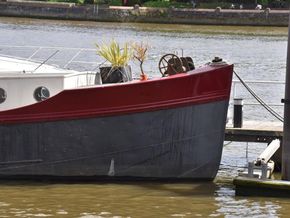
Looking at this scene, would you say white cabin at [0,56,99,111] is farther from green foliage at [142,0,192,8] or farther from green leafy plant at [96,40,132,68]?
green foliage at [142,0,192,8]

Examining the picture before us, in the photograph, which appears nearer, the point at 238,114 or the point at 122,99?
the point at 122,99

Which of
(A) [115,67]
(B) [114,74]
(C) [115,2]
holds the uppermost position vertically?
(C) [115,2]

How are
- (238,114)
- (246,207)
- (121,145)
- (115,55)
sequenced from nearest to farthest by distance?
(246,207) < (121,145) < (115,55) < (238,114)

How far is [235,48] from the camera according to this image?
189ft

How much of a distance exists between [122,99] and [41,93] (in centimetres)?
143

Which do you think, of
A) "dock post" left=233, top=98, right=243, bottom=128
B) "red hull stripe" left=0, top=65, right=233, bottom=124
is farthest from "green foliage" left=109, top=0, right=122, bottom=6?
"red hull stripe" left=0, top=65, right=233, bottom=124

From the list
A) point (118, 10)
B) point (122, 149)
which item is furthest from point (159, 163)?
point (118, 10)

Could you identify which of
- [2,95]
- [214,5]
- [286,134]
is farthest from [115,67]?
[214,5]

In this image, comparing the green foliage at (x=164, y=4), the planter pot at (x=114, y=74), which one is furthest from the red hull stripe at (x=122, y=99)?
the green foliage at (x=164, y=4)

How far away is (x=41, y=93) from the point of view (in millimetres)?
A: 18266

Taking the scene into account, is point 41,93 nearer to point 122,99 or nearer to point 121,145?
point 122,99

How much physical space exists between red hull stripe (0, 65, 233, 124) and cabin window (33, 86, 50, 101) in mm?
361

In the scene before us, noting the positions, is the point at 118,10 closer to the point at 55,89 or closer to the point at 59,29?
the point at 59,29

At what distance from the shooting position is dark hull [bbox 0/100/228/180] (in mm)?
17984
